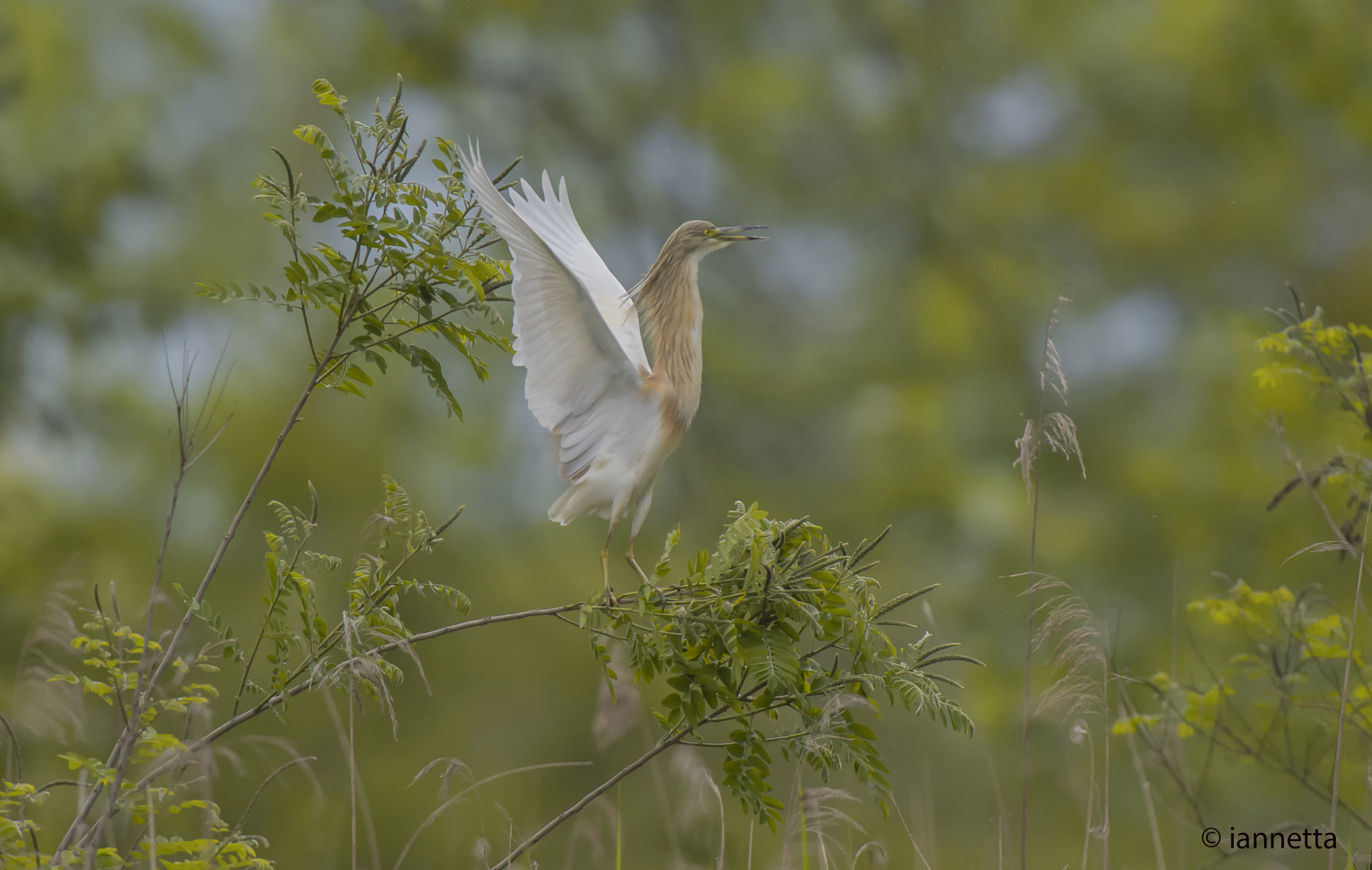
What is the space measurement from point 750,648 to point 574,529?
4005 millimetres

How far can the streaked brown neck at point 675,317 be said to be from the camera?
168 cm

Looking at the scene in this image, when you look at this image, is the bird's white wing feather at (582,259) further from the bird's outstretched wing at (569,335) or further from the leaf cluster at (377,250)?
the leaf cluster at (377,250)

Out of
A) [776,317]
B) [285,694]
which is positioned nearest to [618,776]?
[285,694]

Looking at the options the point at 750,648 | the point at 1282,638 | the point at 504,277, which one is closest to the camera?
the point at 750,648

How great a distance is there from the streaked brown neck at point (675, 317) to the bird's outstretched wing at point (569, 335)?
30 millimetres

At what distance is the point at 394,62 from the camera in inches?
212

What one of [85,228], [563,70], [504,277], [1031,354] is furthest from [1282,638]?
[85,228]

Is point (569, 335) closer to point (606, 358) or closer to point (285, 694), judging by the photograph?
point (606, 358)

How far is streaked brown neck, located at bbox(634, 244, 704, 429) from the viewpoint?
1.68 meters

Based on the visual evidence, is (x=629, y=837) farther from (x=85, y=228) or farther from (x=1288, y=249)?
(x=1288, y=249)

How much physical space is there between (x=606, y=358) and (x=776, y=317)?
12.9 ft

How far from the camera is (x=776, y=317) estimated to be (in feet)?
17.9

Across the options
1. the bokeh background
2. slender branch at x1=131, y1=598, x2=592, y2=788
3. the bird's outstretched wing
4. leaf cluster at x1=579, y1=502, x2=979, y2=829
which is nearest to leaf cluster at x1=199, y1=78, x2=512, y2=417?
the bird's outstretched wing

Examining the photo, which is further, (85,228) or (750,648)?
(85,228)
